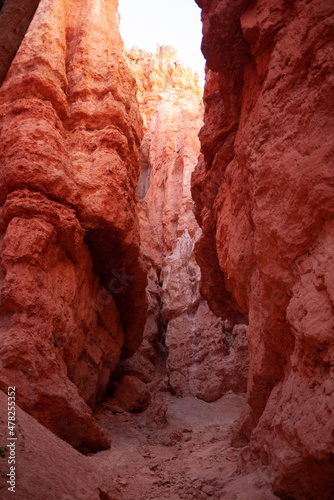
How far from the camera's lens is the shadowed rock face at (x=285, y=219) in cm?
343

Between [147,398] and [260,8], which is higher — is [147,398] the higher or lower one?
the lower one

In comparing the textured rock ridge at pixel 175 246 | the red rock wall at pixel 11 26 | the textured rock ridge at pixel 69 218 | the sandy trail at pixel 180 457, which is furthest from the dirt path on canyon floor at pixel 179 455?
the red rock wall at pixel 11 26

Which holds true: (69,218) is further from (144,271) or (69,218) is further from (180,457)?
(180,457)

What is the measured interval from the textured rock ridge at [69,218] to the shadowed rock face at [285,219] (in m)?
3.32

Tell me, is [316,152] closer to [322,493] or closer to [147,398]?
[322,493]

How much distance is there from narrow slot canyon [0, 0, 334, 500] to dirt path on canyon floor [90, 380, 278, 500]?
47 millimetres

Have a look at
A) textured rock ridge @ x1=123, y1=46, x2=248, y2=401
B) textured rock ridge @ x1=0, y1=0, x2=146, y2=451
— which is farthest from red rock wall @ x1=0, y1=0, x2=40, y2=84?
textured rock ridge @ x1=123, y1=46, x2=248, y2=401

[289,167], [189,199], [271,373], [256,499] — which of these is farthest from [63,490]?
[189,199]

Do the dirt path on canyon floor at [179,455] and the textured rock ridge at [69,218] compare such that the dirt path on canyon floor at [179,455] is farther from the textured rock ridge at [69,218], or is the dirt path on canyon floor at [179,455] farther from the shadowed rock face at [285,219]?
the textured rock ridge at [69,218]

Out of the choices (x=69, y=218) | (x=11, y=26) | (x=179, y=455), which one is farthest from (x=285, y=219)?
(x=179, y=455)

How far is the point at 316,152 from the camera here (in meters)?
3.90

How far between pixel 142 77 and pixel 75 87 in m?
23.7

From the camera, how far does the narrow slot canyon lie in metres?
3.68

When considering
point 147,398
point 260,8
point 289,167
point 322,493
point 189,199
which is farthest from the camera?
point 189,199
